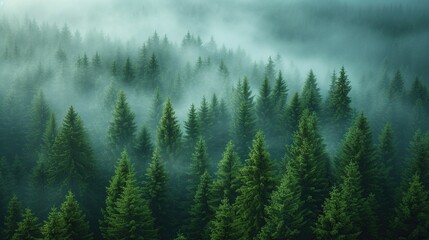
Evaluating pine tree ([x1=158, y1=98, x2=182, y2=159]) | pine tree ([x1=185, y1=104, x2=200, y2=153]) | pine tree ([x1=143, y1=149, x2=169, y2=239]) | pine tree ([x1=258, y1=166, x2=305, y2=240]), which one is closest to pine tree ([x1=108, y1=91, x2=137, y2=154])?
pine tree ([x1=158, y1=98, x2=182, y2=159])

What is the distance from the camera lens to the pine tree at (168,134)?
49969mm

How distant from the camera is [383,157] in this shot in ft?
177

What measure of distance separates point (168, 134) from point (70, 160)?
12.2 metres

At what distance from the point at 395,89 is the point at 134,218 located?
70.1 m

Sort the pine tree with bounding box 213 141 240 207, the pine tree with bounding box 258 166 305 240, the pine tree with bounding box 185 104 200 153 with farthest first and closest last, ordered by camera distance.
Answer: the pine tree with bounding box 185 104 200 153 < the pine tree with bounding box 213 141 240 207 < the pine tree with bounding box 258 166 305 240

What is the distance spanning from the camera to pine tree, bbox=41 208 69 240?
98.4 feet

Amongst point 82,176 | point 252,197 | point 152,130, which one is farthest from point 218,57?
point 252,197

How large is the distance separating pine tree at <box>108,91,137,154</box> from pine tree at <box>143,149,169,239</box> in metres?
13.7

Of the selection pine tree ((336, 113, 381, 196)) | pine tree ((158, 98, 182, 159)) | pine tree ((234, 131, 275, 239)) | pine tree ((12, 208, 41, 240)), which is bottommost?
pine tree ((12, 208, 41, 240))

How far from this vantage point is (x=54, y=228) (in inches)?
1190

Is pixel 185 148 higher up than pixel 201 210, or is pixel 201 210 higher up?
pixel 185 148

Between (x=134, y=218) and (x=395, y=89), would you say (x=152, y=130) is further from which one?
(x=395, y=89)

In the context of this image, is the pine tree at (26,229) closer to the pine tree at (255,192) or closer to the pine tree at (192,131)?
the pine tree at (255,192)

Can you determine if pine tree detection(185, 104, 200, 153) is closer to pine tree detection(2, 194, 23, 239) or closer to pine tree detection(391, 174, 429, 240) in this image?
pine tree detection(2, 194, 23, 239)
